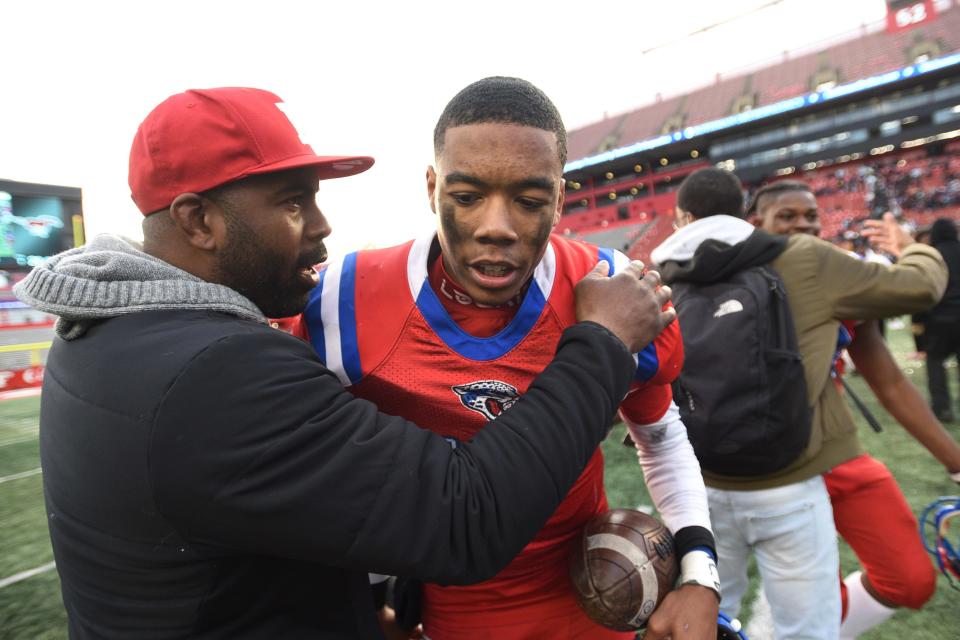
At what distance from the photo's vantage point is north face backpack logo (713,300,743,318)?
220cm

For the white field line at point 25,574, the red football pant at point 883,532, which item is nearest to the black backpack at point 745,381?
the red football pant at point 883,532

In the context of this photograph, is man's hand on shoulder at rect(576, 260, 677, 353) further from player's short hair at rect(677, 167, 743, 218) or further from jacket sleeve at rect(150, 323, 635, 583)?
player's short hair at rect(677, 167, 743, 218)

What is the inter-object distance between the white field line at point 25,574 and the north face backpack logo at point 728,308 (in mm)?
5003

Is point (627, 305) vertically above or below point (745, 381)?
above

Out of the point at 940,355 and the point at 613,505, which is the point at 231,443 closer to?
the point at 613,505

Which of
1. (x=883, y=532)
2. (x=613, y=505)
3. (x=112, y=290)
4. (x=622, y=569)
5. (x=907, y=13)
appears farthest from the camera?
(x=907, y=13)

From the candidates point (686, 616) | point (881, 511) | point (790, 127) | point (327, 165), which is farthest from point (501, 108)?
point (790, 127)

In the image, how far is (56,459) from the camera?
3.49ft

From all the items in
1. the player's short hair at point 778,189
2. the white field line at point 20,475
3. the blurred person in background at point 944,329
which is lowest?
the white field line at point 20,475

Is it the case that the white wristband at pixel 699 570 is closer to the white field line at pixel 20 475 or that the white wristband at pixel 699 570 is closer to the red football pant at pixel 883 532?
the red football pant at pixel 883 532

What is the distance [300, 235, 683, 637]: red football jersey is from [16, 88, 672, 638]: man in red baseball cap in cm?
30

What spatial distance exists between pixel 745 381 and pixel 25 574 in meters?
5.09

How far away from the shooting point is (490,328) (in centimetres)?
154

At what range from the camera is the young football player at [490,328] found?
1374 mm
